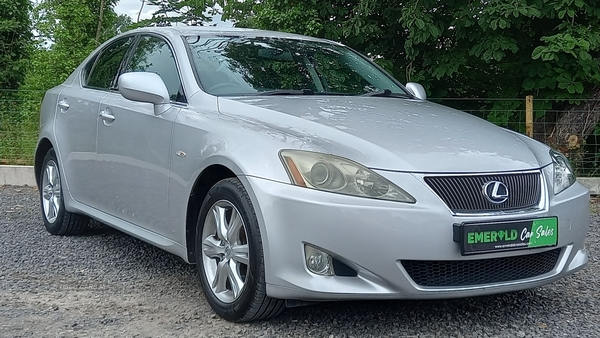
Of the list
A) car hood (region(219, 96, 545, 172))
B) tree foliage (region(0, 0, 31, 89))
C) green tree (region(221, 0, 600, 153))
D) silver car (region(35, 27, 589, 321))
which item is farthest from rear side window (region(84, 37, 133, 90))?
tree foliage (region(0, 0, 31, 89))

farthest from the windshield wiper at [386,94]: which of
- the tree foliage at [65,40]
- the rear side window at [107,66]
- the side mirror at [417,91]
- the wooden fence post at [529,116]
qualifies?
the tree foliage at [65,40]

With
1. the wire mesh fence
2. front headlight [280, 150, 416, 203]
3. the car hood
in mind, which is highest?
the car hood

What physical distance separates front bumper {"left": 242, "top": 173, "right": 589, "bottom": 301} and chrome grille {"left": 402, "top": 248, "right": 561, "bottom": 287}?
0.11ft

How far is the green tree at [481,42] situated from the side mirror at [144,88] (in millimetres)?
5161

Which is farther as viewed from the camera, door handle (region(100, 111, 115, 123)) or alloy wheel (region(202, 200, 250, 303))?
door handle (region(100, 111, 115, 123))

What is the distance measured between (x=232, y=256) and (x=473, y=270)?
116 centimetres

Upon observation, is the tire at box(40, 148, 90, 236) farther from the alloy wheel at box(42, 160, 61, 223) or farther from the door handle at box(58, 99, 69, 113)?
the door handle at box(58, 99, 69, 113)

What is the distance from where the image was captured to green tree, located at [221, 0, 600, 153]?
8.20m

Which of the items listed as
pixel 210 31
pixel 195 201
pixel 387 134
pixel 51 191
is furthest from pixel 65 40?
pixel 387 134

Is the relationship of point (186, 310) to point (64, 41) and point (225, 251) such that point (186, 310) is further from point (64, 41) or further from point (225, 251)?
point (64, 41)

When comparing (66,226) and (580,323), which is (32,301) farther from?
(580,323)

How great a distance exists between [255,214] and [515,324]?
1.45m

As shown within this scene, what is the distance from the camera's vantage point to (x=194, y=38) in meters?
4.70

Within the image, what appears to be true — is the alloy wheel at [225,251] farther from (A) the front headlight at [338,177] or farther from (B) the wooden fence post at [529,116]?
(B) the wooden fence post at [529,116]
